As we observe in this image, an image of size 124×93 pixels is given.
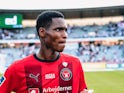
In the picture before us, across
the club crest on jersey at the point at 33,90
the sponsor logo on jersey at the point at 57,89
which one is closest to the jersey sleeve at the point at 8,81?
the club crest on jersey at the point at 33,90

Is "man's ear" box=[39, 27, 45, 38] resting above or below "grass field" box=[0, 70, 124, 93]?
above

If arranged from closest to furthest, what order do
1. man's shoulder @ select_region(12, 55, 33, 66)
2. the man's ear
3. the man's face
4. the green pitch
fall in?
the man's face → the man's ear → man's shoulder @ select_region(12, 55, 33, 66) → the green pitch

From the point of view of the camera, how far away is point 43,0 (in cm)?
5153

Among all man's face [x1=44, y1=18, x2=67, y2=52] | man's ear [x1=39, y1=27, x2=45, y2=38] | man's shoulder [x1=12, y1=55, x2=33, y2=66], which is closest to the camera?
man's face [x1=44, y1=18, x2=67, y2=52]

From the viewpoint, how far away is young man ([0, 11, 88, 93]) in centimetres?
367

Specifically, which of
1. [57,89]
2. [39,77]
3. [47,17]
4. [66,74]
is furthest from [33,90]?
[47,17]

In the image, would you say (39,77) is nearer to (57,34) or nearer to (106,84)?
(57,34)

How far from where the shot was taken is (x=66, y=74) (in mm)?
3865

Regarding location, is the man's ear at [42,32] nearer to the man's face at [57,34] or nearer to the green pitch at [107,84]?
the man's face at [57,34]

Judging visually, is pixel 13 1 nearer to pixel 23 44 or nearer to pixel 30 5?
pixel 30 5

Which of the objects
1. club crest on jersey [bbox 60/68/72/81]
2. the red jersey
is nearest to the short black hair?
the red jersey

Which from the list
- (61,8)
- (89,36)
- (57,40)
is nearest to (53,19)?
(57,40)

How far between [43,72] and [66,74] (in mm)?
255

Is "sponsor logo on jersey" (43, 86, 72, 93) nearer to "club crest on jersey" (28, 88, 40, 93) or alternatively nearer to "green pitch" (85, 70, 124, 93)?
"club crest on jersey" (28, 88, 40, 93)
